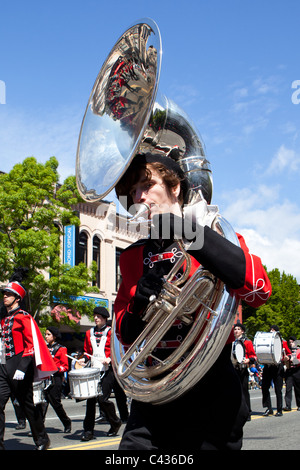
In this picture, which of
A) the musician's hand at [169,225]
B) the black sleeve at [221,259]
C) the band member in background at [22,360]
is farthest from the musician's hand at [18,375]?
the black sleeve at [221,259]

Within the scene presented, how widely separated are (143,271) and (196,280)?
0.41 metres

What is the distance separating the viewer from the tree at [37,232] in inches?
772

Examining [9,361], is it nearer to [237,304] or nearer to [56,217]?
[237,304]

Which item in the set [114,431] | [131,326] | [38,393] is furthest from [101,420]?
[131,326]

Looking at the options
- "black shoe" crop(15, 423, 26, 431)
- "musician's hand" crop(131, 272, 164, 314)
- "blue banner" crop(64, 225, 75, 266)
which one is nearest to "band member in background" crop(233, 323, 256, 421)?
"black shoe" crop(15, 423, 26, 431)

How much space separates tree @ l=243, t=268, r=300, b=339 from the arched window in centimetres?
2287

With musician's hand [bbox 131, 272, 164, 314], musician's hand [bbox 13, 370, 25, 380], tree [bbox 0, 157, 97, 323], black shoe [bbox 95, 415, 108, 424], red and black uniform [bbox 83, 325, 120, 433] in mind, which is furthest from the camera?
tree [bbox 0, 157, 97, 323]

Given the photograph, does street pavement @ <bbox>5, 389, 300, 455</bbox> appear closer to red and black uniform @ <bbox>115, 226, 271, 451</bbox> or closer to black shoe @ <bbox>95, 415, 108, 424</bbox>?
black shoe @ <bbox>95, 415, 108, 424</bbox>

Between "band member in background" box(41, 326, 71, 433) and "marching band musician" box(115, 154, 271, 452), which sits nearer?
"marching band musician" box(115, 154, 271, 452)

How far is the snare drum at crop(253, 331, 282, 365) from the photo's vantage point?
1128 cm

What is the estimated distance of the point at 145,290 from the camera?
2.29 meters

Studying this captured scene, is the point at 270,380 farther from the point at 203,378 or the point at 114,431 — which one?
the point at 203,378

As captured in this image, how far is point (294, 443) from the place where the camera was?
7055 mm

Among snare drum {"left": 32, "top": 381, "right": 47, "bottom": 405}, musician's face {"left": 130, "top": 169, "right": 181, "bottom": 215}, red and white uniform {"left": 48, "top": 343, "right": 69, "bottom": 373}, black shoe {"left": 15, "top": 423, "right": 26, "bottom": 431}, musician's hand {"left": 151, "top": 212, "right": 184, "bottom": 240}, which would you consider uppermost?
musician's face {"left": 130, "top": 169, "right": 181, "bottom": 215}
